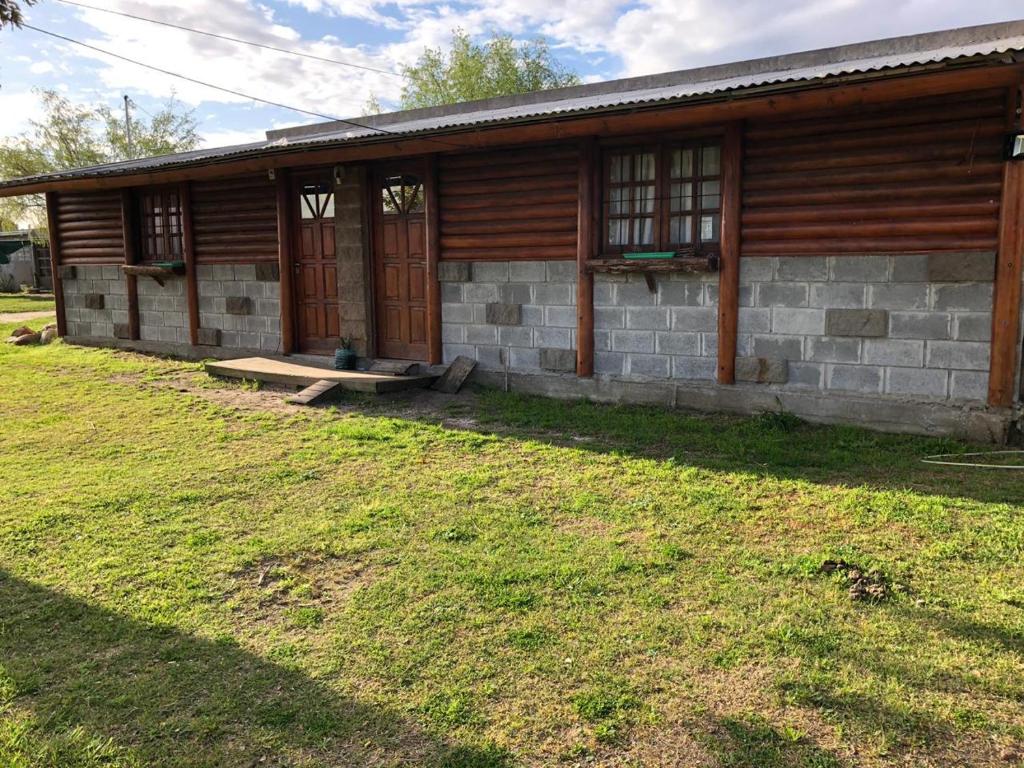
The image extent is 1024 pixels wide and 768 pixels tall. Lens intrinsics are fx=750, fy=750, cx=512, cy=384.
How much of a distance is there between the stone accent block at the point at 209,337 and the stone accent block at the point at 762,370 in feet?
26.5

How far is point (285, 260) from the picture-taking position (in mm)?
10609

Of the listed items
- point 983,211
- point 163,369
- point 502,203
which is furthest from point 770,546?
point 163,369

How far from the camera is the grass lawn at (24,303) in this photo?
21.6 metres

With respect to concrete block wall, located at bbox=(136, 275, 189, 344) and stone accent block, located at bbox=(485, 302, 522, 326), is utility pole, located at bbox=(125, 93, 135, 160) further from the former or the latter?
stone accent block, located at bbox=(485, 302, 522, 326)

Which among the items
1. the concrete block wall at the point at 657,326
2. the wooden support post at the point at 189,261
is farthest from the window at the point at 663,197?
the wooden support post at the point at 189,261

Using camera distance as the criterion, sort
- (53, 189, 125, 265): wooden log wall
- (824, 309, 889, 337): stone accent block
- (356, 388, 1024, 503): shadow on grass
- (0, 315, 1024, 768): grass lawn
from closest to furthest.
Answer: (0, 315, 1024, 768): grass lawn < (356, 388, 1024, 503): shadow on grass < (824, 309, 889, 337): stone accent block < (53, 189, 125, 265): wooden log wall

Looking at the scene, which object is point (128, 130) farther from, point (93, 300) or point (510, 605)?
point (510, 605)

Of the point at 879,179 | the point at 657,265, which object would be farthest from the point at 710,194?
the point at 879,179

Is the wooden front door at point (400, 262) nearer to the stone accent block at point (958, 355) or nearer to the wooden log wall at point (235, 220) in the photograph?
the wooden log wall at point (235, 220)

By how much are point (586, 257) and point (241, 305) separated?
588cm

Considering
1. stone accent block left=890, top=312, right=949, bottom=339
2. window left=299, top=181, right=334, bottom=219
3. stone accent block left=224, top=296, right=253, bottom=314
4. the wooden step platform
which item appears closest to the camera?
stone accent block left=890, top=312, right=949, bottom=339

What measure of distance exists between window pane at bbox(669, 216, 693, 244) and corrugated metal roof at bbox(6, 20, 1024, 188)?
1206 millimetres

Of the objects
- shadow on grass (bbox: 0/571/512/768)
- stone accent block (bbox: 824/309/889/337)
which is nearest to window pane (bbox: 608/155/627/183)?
stone accent block (bbox: 824/309/889/337)

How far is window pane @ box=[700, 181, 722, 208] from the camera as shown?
7434 millimetres
